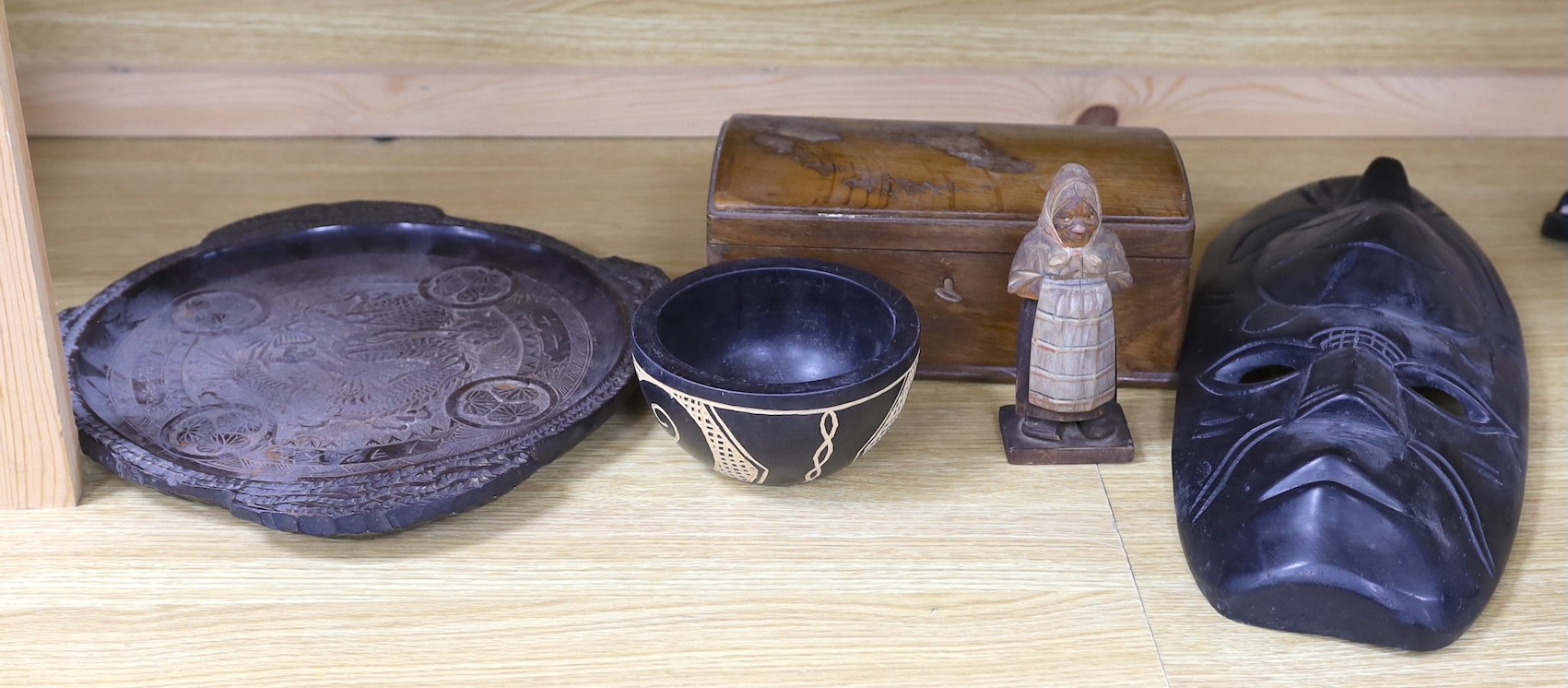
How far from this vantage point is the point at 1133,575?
1.05m

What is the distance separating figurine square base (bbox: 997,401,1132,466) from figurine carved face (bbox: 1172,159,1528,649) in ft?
0.17

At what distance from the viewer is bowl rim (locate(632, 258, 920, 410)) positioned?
3.31 ft

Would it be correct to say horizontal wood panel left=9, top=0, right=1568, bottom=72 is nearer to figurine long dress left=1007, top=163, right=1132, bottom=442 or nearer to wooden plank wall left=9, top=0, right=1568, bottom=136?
wooden plank wall left=9, top=0, right=1568, bottom=136

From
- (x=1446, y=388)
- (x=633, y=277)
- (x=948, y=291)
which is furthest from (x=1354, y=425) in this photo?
(x=633, y=277)

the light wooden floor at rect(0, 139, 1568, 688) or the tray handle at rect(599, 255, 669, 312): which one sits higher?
the tray handle at rect(599, 255, 669, 312)

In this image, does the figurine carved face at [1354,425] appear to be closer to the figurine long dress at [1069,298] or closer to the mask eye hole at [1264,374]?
the mask eye hole at [1264,374]

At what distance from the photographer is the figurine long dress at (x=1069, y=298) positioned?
1.07 metres

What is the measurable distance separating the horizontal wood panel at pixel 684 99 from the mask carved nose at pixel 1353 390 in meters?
0.78

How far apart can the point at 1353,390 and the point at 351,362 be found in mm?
894

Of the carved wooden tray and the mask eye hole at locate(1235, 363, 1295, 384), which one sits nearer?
the carved wooden tray

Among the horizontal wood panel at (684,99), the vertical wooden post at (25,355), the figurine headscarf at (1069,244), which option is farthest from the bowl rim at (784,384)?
the horizontal wood panel at (684,99)

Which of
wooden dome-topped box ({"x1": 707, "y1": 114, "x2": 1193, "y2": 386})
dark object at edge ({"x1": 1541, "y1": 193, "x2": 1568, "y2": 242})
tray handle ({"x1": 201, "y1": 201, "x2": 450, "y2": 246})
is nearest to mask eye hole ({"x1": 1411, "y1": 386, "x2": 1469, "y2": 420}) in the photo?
wooden dome-topped box ({"x1": 707, "y1": 114, "x2": 1193, "y2": 386})

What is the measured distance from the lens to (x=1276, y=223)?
4.56 feet

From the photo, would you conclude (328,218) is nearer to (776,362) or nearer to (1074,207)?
(776,362)
